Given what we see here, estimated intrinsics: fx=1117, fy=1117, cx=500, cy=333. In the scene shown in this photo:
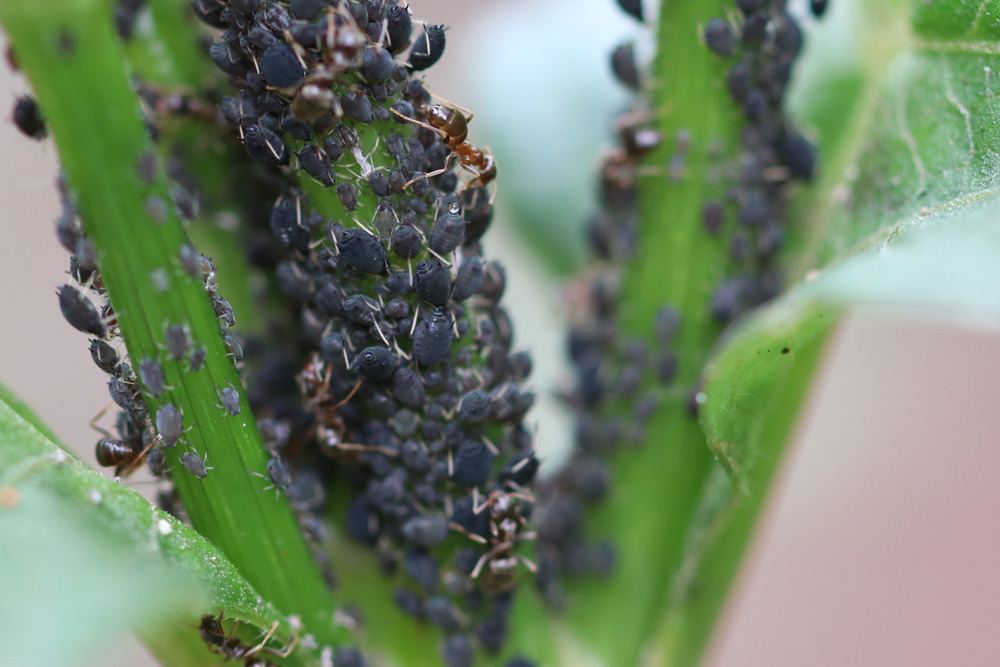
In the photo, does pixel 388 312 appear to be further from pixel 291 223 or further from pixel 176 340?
pixel 176 340

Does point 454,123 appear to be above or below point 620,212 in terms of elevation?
below

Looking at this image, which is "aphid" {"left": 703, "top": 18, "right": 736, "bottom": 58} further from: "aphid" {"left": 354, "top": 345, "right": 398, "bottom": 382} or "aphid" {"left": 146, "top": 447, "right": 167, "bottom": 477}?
"aphid" {"left": 146, "top": 447, "right": 167, "bottom": 477}

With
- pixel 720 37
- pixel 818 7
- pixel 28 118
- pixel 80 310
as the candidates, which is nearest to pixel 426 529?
→ pixel 80 310

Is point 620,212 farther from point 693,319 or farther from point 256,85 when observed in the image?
point 256,85

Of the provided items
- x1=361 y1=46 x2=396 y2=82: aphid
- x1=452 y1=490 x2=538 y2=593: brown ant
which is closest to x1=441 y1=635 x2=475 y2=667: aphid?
x1=452 y1=490 x2=538 y2=593: brown ant

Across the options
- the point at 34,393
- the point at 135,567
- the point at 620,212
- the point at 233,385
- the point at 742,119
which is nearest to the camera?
the point at 135,567

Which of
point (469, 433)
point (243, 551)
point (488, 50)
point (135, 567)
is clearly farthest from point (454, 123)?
point (488, 50)
